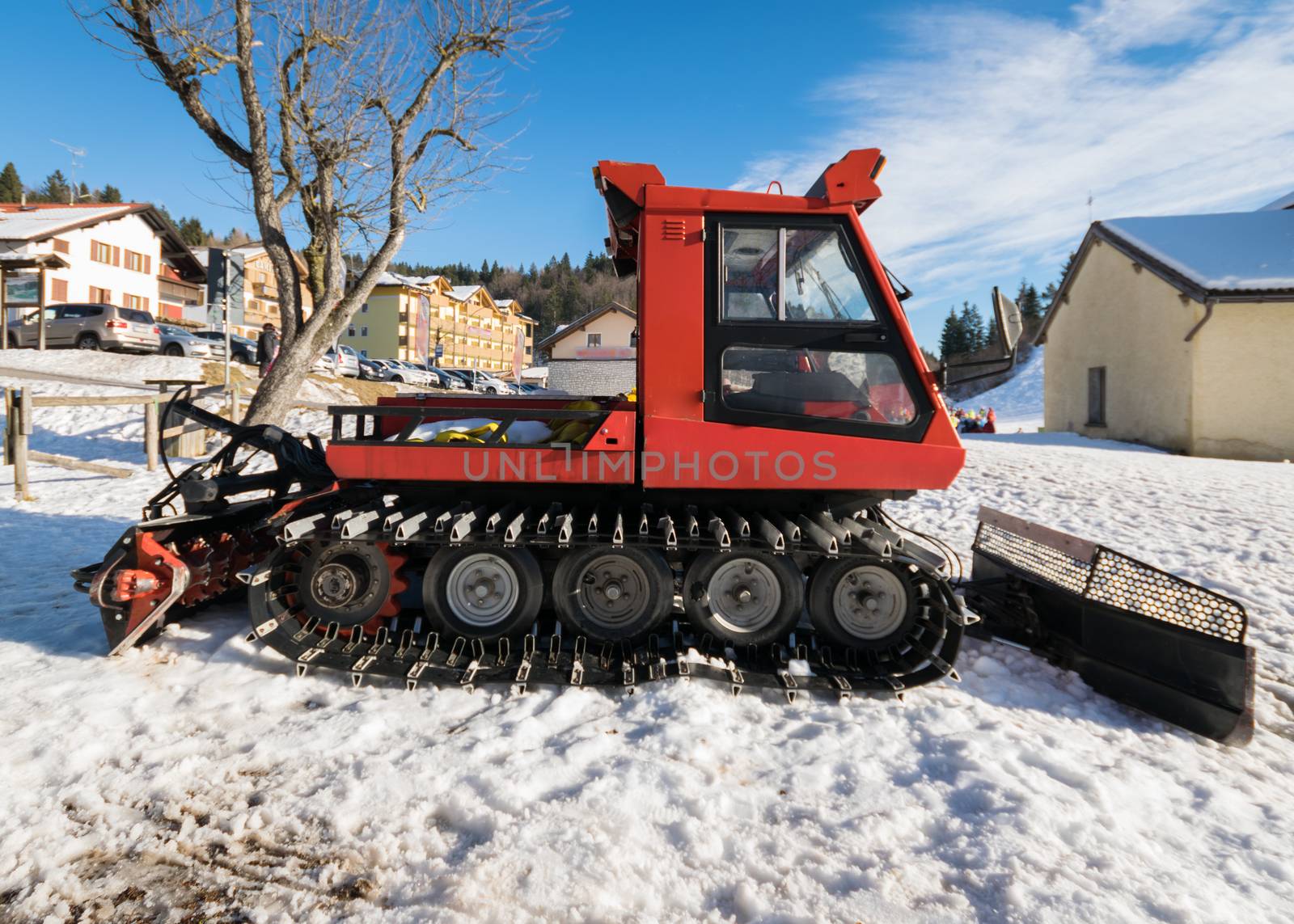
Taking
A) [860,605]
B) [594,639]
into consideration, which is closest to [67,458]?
[594,639]

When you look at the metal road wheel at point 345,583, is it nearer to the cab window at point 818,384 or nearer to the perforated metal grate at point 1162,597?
the cab window at point 818,384

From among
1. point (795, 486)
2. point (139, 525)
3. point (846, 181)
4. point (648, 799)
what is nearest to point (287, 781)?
point (648, 799)

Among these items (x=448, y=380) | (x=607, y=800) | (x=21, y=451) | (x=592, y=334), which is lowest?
(x=607, y=800)

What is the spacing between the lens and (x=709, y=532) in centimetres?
373

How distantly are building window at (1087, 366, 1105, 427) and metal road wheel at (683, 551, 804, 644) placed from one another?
64.0ft

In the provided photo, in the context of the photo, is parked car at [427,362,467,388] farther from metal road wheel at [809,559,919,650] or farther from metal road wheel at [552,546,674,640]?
metal road wheel at [809,559,919,650]

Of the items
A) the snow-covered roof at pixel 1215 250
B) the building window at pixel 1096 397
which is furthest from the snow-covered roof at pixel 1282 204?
the building window at pixel 1096 397

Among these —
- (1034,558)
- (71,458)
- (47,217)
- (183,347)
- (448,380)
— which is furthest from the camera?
(448,380)

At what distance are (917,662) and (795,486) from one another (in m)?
1.15

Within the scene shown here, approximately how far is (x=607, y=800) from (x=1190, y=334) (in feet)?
58.5

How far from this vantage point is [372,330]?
5662 cm

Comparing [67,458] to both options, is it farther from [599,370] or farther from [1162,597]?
[1162,597]

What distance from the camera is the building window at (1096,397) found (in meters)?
19.4

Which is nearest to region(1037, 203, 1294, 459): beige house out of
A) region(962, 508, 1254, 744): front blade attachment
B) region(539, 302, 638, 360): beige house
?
region(539, 302, 638, 360): beige house
